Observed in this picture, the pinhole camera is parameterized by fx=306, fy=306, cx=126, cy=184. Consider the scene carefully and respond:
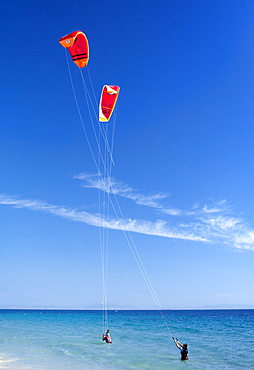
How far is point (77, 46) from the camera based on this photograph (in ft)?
43.4

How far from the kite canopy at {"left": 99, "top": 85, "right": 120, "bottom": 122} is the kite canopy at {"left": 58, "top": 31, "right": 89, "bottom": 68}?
5.81 ft

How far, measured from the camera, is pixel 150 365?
13.9 metres

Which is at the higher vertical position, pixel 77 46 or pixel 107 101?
pixel 77 46

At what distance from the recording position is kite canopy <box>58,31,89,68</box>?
12.8 m

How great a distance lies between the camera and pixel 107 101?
1483 centimetres

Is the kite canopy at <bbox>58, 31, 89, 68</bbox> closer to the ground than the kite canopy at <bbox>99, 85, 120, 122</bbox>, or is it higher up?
higher up

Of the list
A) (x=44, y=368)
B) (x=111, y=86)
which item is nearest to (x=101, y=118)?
(x=111, y=86)

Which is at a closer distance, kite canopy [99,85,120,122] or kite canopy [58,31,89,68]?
kite canopy [58,31,89,68]

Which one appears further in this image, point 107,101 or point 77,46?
point 107,101

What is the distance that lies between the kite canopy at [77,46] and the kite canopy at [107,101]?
177 centimetres

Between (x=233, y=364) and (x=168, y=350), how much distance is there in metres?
4.74

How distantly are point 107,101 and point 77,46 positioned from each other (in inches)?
110

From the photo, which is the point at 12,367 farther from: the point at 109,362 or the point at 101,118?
the point at 101,118

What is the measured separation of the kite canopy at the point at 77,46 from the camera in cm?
1275
